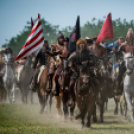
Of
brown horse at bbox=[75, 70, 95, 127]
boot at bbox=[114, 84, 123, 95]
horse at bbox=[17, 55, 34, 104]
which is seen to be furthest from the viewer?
horse at bbox=[17, 55, 34, 104]

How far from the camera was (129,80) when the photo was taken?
15023 millimetres

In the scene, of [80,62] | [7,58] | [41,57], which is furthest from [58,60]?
[7,58]

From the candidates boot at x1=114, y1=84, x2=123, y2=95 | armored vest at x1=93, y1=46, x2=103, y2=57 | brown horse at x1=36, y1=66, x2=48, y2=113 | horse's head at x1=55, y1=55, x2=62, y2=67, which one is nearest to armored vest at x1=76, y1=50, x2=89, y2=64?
horse's head at x1=55, y1=55, x2=62, y2=67

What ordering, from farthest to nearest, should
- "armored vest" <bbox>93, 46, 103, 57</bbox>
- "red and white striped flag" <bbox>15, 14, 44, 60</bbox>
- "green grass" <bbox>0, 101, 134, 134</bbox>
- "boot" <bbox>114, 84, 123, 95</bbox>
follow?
"armored vest" <bbox>93, 46, 103, 57</bbox> → "boot" <bbox>114, 84, 123, 95</bbox> → "red and white striped flag" <bbox>15, 14, 44, 60</bbox> → "green grass" <bbox>0, 101, 134, 134</bbox>

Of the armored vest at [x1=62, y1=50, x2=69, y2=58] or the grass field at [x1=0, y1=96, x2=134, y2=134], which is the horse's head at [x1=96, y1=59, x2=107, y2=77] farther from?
the grass field at [x1=0, y1=96, x2=134, y2=134]

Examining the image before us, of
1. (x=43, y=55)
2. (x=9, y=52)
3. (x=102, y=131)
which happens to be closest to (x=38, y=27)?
(x=43, y=55)

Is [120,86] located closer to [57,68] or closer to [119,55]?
[119,55]

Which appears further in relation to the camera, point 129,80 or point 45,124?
point 129,80

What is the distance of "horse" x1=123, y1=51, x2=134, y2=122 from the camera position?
14.5m

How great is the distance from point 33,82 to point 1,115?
10.8ft

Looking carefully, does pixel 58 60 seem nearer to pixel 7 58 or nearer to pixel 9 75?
pixel 7 58

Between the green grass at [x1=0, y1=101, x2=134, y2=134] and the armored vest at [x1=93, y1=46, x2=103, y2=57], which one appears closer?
the green grass at [x1=0, y1=101, x2=134, y2=134]

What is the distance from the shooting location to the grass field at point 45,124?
478 inches

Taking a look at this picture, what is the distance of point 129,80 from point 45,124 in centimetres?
345
